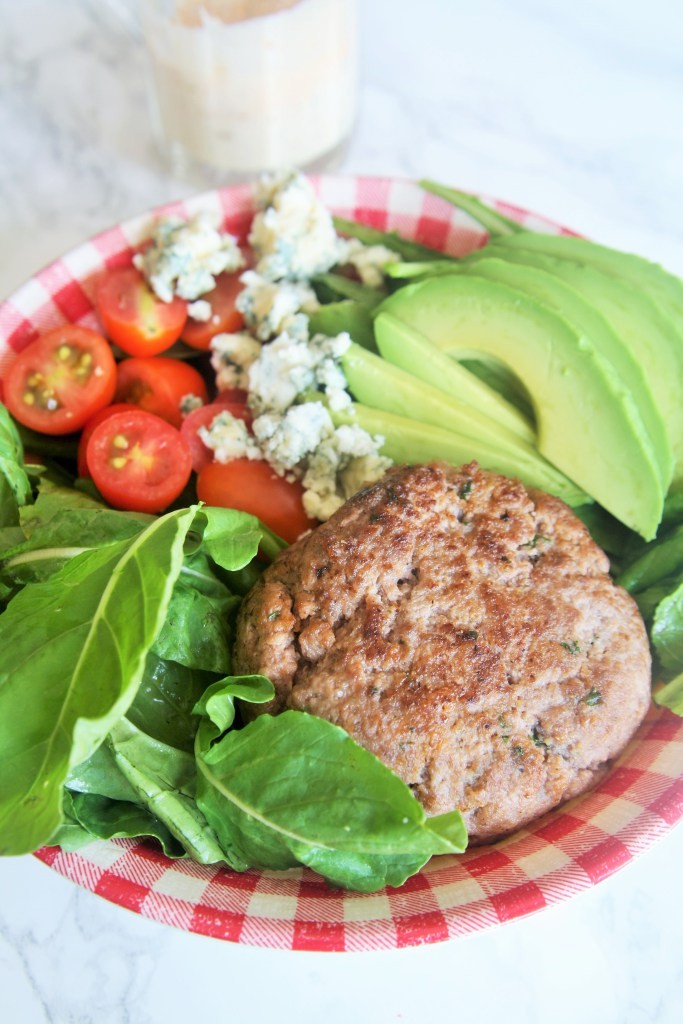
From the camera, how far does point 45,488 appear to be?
218cm

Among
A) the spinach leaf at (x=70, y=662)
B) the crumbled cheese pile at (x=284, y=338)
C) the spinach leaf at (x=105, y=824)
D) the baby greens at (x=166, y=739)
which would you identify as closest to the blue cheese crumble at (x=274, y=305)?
the crumbled cheese pile at (x=284, y=338)

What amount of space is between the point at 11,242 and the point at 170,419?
1.27 metres

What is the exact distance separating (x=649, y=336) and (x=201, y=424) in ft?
3.78

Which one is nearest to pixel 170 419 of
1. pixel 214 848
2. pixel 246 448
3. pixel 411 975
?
pixel 246 448

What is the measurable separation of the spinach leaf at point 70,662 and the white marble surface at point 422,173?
796 millimetres

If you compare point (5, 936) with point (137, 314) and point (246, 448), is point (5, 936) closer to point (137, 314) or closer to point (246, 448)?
point (246, 448)

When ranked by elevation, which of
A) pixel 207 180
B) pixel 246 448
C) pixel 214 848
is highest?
pixel 207 180

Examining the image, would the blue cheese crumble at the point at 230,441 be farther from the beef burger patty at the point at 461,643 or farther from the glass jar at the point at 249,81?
the glass jar at the point at 249,81

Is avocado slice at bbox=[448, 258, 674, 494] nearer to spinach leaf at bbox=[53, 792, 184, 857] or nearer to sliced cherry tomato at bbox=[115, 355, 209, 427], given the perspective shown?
sliced cherry tomato at bbox=[115, 355, 209, 427]

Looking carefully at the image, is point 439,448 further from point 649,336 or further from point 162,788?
point 162,788

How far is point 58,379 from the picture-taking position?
2311 millimetres

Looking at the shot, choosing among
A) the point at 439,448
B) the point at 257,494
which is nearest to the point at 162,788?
the point at 257,494

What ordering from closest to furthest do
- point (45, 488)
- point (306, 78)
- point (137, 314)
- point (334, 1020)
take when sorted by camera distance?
point (334, 1020)
point (45, 488)
point (137, 314)
point (306, 78)

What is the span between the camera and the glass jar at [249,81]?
8.73 feet
